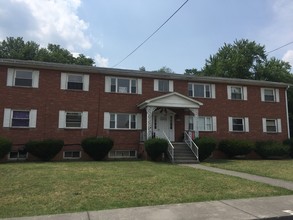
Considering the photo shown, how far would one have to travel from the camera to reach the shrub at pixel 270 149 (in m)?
23.5

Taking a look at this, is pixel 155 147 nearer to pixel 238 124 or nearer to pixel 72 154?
pixel 72 154

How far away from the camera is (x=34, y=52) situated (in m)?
44.5

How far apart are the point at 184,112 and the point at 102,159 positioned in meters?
7.22

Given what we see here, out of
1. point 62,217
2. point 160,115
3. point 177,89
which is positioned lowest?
point 62,217

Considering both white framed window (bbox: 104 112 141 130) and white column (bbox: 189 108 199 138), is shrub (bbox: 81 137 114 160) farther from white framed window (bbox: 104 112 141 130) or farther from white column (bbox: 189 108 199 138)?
Answer: white column (bbox: 189 108 199 138)

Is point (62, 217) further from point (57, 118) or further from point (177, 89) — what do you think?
point (177, 89)

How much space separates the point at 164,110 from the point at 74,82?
269 inches

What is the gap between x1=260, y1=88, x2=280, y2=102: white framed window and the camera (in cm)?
2689

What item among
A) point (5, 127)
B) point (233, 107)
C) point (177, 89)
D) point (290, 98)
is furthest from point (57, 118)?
point (290, 98)

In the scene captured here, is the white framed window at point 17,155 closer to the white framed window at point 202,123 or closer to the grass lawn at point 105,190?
the grass lawn at point 105,190

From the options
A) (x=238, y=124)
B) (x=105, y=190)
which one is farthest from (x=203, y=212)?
(x=238, y=124)

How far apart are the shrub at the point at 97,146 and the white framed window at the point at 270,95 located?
1412 centimetres

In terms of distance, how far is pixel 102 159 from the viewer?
2122 cm

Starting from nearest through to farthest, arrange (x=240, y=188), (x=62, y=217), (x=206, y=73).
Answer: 1. (x=62, y=217)
2. (x=240, y=188)
3. (x=206, y=73)
